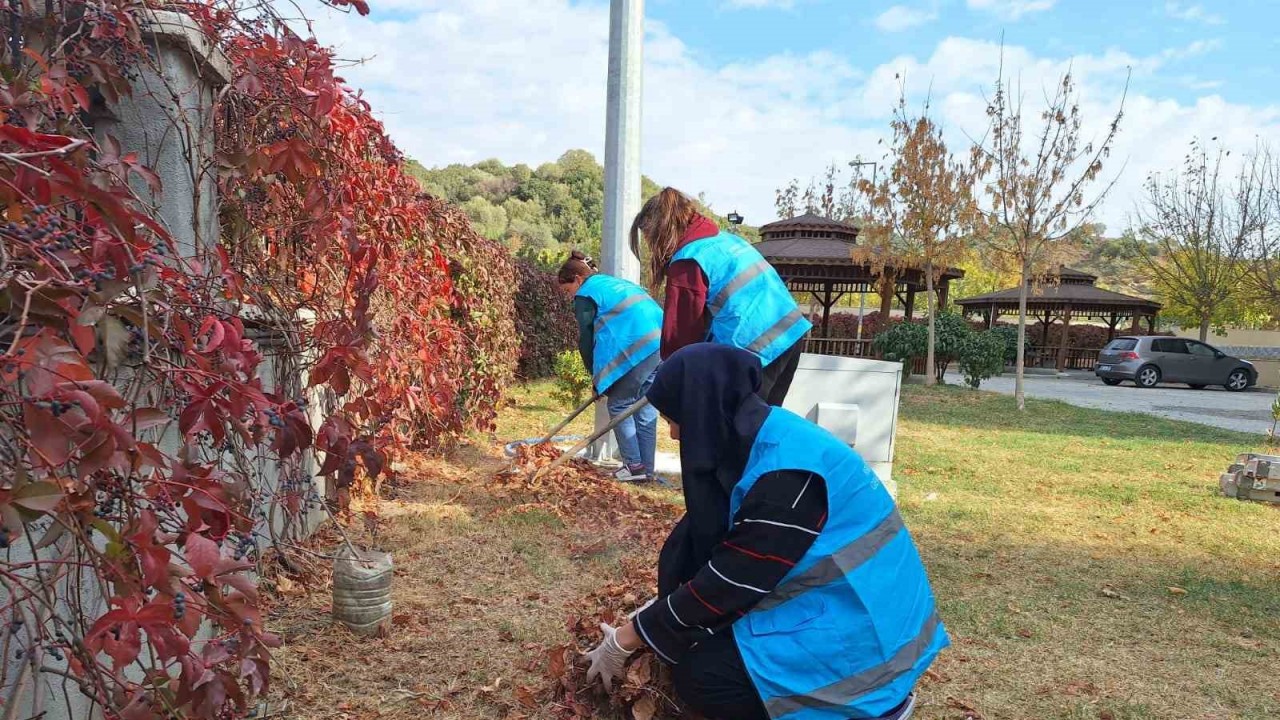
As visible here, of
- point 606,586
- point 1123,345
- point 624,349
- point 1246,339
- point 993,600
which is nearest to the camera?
point 606,586

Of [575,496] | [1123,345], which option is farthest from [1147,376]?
[575,496]

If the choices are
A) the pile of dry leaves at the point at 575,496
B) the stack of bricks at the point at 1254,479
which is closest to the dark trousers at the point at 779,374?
the pile of dry leaves at the point at 575,496

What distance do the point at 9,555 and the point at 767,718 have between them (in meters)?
1.76

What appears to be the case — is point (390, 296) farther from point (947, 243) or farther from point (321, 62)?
point (947, 243)

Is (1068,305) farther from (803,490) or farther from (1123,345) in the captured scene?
(803,490)

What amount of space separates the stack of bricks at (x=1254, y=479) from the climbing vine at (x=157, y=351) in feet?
20.0

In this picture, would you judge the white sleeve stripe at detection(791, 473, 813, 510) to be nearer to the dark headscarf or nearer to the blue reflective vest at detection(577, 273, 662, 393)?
the dark headscarf

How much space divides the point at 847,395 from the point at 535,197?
A: 3161 centimetres

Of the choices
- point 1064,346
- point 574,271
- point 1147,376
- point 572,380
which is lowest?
point 1147,376

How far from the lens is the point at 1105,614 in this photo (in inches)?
150

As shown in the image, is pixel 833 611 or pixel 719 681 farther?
pixel 719 681

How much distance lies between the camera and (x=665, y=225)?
13.3 feet

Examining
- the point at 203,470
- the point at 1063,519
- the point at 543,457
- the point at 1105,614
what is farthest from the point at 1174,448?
the point at 203,470

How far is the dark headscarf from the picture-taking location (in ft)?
6.84
